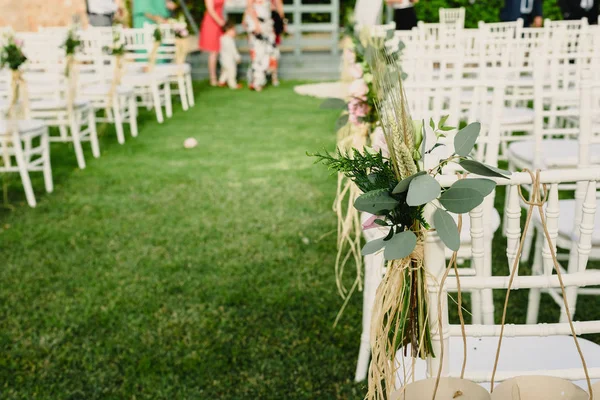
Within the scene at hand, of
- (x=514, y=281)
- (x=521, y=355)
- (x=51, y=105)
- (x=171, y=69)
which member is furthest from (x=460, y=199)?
(x=171, y=69)

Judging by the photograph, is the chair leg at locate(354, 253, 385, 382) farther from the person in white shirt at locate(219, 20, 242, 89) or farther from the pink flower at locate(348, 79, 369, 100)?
the person in white shirt at locate(219, 20, 242, 89)

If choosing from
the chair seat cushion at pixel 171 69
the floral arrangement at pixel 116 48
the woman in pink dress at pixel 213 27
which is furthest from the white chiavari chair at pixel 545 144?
the woman in pink dress at pixel 213 27

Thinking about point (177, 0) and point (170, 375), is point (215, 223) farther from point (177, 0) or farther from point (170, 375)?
point (177, 0)

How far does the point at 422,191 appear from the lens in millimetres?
708

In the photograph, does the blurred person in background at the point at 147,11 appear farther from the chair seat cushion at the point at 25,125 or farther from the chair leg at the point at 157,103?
the chair seat cushion at the point at 25,125

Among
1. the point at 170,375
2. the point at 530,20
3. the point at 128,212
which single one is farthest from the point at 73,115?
the point at 530,20

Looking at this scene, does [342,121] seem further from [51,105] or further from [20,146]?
[51,105]

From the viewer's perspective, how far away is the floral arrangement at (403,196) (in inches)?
29.5

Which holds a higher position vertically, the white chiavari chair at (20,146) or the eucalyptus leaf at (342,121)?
the eucalyptus leaf at (342,121)

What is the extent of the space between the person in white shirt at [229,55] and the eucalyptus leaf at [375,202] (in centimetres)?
803

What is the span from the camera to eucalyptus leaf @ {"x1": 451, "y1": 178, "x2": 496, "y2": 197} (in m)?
0.75

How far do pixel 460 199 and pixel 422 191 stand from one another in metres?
0.08

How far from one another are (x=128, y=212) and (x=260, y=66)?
522 cm

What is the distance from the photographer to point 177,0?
10.1 meters
